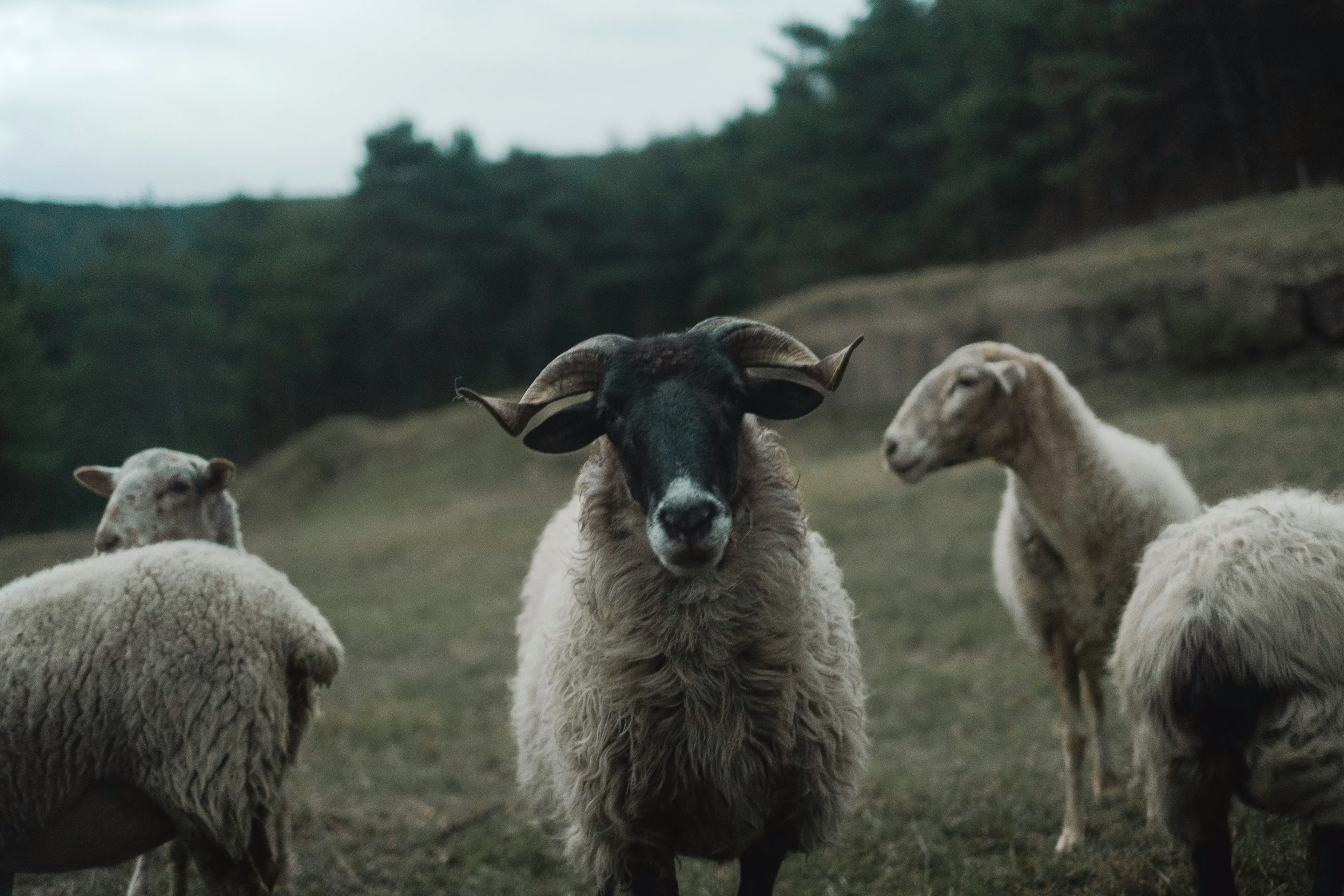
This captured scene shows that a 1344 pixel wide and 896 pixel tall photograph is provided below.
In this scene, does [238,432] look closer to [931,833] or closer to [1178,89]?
[1178,89]

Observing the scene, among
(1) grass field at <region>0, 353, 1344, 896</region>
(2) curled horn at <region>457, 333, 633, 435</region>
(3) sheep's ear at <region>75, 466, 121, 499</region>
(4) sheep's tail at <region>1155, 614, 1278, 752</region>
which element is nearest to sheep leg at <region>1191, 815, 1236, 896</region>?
(4) sheep's tail at <region>1155, 614, 1278, 752</region>

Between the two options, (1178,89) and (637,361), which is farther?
(1178,89)

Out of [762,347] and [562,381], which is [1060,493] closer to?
[762,347]

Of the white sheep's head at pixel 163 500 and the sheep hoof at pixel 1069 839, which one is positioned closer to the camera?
the sheep hoof at pixel 1069 839

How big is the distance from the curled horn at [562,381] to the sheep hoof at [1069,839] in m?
3.33

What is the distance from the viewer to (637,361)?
366 centimetres

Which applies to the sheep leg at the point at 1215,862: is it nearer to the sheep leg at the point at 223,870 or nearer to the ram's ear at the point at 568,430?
the ram's ear at the point at 568,430

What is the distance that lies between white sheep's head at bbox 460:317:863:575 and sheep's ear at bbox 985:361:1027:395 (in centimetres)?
185

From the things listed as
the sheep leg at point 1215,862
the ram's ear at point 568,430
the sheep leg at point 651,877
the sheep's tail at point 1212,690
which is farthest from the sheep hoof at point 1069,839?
the ram's ear at point 568,430

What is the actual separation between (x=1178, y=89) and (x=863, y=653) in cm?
1081

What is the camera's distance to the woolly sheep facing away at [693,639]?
346 centimetres

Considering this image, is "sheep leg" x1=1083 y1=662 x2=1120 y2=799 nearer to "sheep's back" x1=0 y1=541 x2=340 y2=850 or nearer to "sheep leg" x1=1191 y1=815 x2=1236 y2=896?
"sheep leg" x1=1191 y1=815 x2=1236 y2=896

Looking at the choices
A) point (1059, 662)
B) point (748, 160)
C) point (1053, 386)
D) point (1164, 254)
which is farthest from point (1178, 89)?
point (748, 160)

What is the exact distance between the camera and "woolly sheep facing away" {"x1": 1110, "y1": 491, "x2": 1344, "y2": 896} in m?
2.94
